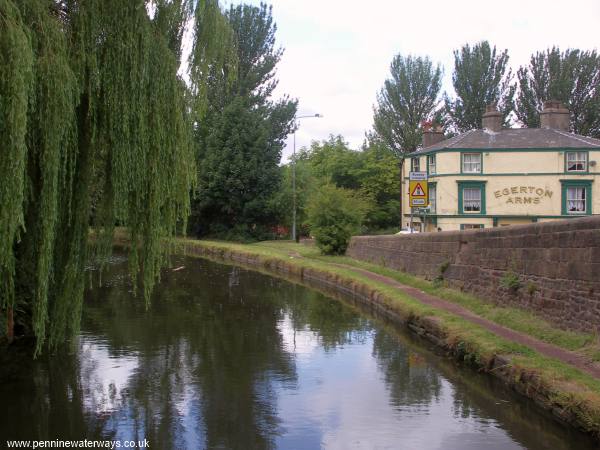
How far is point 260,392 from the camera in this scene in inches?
330

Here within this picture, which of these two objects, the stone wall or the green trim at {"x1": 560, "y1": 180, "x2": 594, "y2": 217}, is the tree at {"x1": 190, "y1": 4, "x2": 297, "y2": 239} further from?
the stone wall

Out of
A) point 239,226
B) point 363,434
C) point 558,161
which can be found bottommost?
point 363,434

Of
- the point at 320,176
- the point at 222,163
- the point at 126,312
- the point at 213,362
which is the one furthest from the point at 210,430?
the point at 320,176

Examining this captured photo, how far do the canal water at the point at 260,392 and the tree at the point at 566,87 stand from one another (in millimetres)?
38911

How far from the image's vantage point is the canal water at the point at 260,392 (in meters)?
6.74

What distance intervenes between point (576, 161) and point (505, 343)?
2655 centimetres

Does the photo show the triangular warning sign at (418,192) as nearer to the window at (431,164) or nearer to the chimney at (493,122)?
the window at (431,164)

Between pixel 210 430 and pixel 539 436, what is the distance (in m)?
3.63

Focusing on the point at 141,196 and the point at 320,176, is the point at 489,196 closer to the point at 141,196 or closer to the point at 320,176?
the point at 320,176

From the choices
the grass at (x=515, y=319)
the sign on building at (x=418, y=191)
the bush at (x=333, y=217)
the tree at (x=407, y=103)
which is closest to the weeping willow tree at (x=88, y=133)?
the grass at (x=515, y=319)

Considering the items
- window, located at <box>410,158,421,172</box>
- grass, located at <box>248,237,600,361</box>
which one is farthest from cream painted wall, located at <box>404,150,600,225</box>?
grass, located at <box>248,237,600,361</box>

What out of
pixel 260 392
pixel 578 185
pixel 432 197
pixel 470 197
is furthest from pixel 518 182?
pixel 260 392

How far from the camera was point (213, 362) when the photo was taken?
10.0 m

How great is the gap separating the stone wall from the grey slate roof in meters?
17.7
